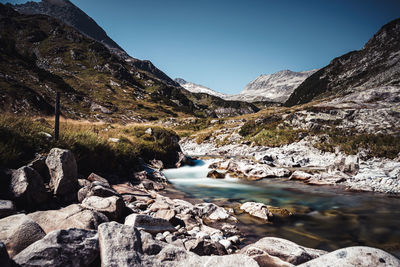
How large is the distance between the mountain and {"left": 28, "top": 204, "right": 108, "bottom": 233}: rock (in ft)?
231

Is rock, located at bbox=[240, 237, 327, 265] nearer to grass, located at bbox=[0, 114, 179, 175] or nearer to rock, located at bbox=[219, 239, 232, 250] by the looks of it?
rock, located at bbox=[219, 239, 232, 250]

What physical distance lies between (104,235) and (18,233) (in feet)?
4.06

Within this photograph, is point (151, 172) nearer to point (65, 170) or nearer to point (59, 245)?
point (65, 170)

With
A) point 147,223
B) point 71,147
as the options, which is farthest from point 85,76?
point 147,223

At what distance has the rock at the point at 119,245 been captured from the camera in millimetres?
2977

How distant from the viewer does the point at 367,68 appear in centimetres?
7631

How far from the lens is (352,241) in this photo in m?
6.07

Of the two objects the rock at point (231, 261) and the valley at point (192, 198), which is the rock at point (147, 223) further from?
the rock at point (231, 261)

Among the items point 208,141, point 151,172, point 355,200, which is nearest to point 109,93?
point 208,141

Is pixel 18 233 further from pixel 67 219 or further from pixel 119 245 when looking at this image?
pixel 119 245

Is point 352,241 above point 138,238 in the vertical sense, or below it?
below

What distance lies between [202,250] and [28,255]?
2.96 meters

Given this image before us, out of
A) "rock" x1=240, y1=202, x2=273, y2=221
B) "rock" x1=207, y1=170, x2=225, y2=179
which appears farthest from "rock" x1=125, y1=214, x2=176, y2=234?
"rock" x1=207, y1=170, x2=225, y2=179

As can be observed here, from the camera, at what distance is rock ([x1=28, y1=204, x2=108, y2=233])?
3869 mm
